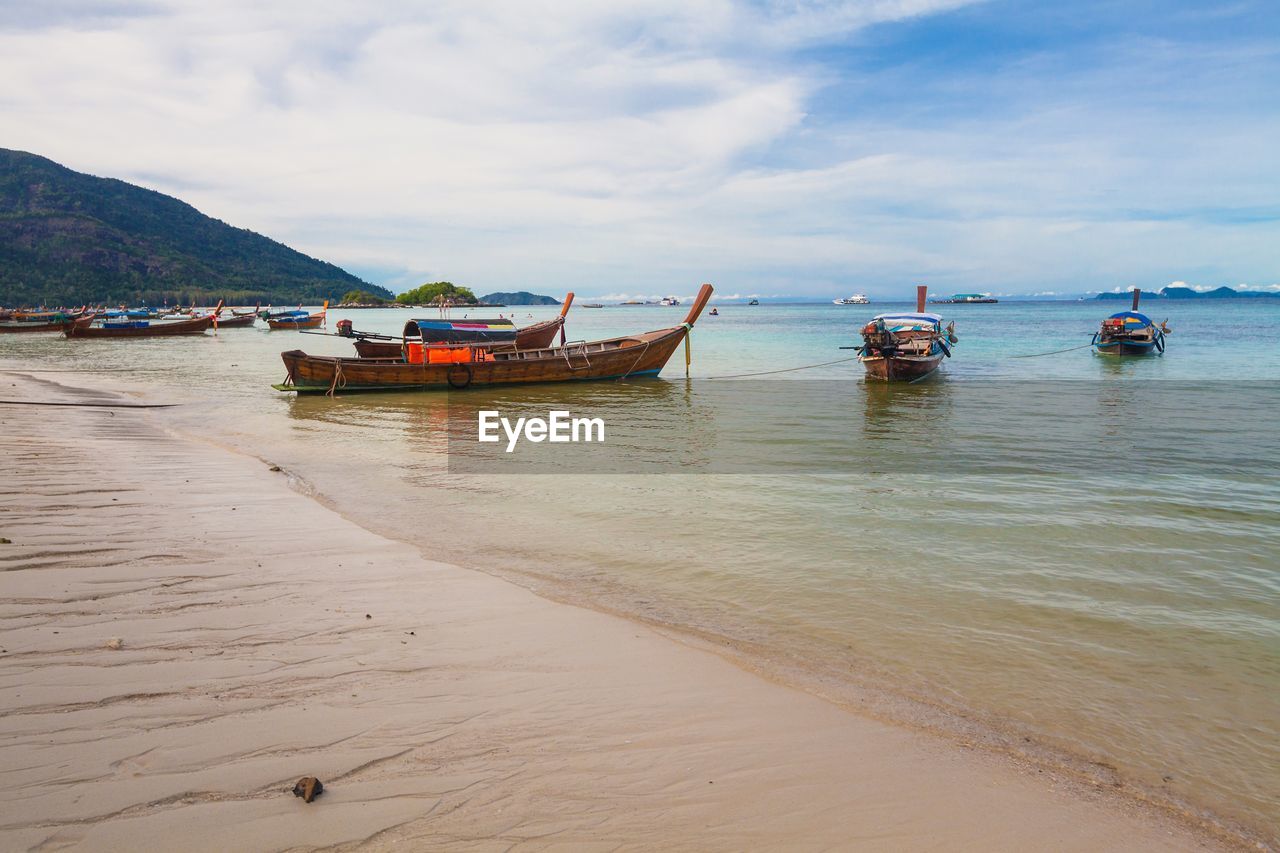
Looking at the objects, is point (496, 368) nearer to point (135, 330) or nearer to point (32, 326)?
point (135, 330)

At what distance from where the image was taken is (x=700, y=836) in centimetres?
286

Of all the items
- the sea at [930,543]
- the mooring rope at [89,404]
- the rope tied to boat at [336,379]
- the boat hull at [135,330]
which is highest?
the boat hull at [135,330]

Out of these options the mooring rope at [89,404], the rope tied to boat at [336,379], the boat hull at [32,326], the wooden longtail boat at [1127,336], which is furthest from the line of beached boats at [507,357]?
the boat hull at [32,326]

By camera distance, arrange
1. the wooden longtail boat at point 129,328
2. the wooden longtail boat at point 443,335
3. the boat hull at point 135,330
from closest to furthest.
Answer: the wooden longtail boat at point 443,335
the boat hull at point 135,330
the wooden longtail boat at point 129,328

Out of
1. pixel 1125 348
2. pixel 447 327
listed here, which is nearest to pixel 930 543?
pixel 447 327

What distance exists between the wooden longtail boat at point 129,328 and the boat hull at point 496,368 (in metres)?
40.3

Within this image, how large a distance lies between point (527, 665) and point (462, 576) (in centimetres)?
197

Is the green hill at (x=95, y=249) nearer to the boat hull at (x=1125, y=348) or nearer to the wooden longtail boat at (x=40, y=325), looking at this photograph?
the wooden longtail boat at (x=40, y=325)

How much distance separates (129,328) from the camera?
57.3m

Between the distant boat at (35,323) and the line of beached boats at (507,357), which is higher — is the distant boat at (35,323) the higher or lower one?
the higher one

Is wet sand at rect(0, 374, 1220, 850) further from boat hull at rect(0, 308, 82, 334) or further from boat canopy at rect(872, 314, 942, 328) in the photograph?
boat hull at rect(0, 308, 82, 334)

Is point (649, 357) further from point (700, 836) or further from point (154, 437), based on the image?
point (700, 836)

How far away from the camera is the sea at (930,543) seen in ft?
14.1

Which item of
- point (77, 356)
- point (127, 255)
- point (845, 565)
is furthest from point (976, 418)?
point (127, 255)
